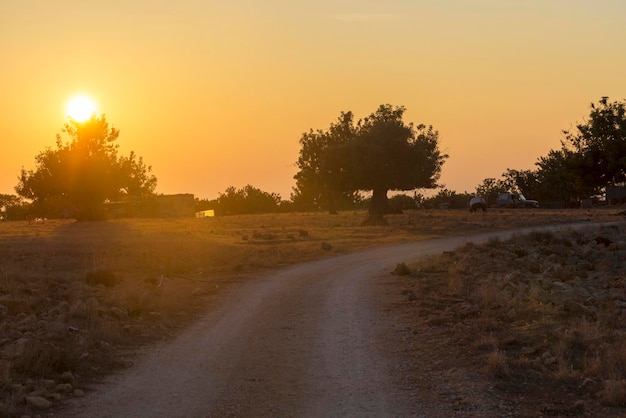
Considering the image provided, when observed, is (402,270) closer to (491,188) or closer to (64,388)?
(64,388)

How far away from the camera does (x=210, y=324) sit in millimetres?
17531

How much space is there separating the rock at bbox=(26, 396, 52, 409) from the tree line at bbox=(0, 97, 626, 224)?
157 feet

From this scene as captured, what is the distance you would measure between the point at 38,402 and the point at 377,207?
51710 mm

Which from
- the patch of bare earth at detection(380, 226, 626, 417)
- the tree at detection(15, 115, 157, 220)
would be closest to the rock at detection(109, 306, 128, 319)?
the patch of bare earth at detection(380, 226, 626, 417)

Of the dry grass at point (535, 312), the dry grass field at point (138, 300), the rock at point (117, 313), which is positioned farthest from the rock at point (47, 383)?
the rock at point (117, 313)

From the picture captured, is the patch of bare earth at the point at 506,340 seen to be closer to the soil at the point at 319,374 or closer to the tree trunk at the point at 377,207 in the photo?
the soil at the point at 319,374

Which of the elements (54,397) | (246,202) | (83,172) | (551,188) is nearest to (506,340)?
(54,397)

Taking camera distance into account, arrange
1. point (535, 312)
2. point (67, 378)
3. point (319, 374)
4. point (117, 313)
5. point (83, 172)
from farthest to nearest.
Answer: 1. point (83, 172)
2. point (117, 313)
3. point (535, 312)
4. point (319, 374)
5. point (67, 378)

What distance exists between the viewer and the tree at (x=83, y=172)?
79625mm

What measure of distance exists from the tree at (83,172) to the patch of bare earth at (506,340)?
184ft

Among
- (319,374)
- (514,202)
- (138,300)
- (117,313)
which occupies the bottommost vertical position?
(319,374)

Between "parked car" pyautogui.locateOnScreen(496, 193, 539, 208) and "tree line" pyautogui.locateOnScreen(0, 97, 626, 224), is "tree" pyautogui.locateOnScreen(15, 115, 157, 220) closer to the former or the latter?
"tree line" pyautogui.locateOnScreen(0, 97, 626, 224)

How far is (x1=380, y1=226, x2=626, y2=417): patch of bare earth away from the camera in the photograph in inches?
410

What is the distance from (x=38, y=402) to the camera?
34.3ft
